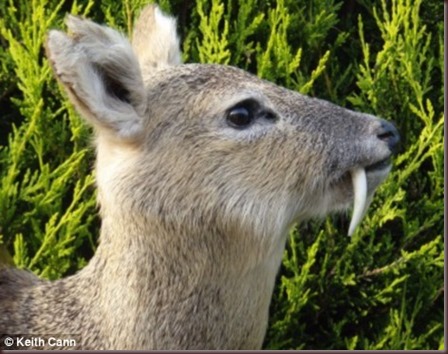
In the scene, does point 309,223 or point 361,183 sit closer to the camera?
point 361,183

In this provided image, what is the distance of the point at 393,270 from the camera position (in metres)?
3.94

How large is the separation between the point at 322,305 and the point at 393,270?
33 centimetres

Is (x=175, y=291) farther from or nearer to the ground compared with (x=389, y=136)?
nearer to the ground

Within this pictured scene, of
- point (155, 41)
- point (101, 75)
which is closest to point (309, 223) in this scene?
point (155, 41)

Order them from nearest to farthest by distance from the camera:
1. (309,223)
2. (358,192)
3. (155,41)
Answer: (358,192) < (155,41) < (309,223)

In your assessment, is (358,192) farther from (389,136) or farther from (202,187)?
(202,187)

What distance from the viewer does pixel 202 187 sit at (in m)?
2.83

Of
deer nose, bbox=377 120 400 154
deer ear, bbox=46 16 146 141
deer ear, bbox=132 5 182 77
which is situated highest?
deer ear, bbox=132 5 182 77

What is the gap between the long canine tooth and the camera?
2.82 metres

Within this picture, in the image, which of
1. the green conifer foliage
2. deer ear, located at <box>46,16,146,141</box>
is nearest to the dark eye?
deer ear, located at <box>46,16,146,141</box>

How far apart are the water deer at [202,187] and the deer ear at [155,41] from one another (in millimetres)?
287

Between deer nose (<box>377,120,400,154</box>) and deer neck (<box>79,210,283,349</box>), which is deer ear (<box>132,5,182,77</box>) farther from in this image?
deer nose (<box>377,120,400,154</box>)

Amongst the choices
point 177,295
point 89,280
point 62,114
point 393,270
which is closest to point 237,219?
point 177,295

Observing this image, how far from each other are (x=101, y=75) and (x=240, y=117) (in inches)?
16.2
